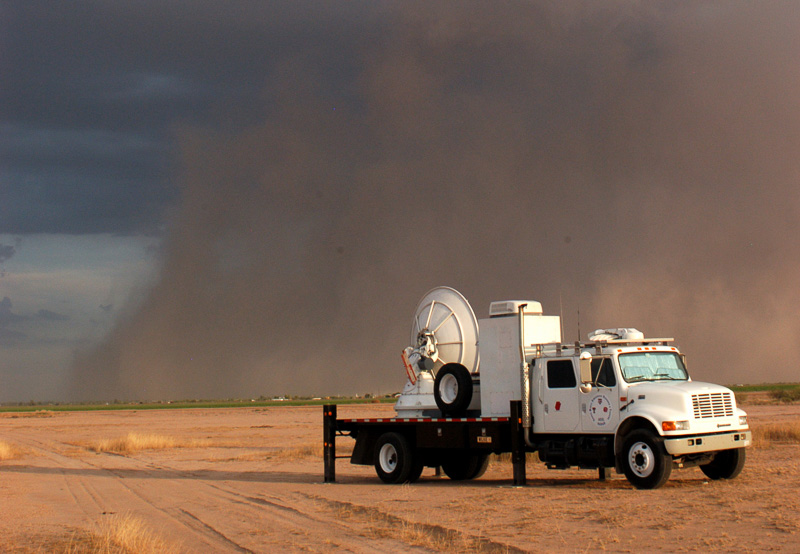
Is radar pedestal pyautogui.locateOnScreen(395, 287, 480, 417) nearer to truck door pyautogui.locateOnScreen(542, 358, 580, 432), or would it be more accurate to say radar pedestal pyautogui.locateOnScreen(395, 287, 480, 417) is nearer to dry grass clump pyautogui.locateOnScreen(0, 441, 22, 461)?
truck door pyautogui.locateOnScreen(542, 358, 580, 432)

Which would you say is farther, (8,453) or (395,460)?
(8,453)

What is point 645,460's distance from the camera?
1666 centimetres

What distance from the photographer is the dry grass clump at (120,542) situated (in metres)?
11.7

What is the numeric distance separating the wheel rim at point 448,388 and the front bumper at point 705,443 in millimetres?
5488

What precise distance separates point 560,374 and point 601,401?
112cm

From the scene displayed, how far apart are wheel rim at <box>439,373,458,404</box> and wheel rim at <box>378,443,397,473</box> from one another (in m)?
1.95

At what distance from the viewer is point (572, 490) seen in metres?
17.8

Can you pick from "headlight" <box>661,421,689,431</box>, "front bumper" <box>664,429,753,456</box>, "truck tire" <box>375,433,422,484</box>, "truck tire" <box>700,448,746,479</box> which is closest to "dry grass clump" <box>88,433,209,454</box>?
"truck tire" <box>375,433,422,484</box>

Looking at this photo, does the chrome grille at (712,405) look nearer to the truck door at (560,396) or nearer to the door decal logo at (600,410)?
the door decal logo at (600,410)

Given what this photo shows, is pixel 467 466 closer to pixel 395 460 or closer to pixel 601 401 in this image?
pixel 395 460

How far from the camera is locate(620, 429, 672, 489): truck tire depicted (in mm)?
16375

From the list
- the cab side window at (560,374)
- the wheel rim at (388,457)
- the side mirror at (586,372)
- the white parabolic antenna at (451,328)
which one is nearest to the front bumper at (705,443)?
the side mirror at (586,372)

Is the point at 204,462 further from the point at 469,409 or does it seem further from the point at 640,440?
the point at 640,440

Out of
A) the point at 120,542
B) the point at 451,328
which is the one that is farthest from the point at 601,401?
the point at 120,542
